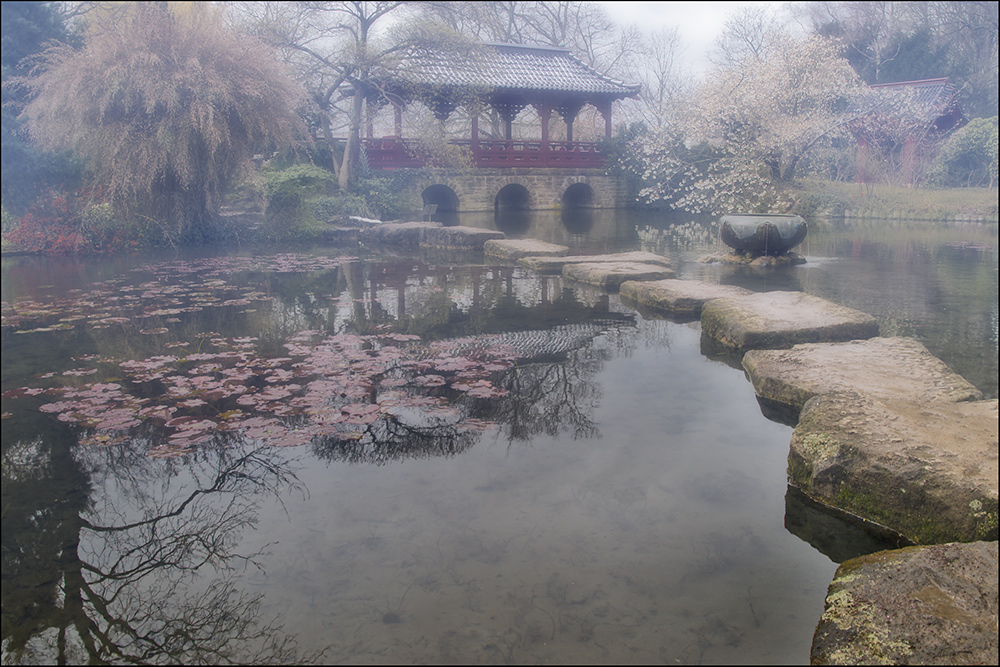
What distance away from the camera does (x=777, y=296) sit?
4.99 metres

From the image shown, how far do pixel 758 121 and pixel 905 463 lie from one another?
666 inches

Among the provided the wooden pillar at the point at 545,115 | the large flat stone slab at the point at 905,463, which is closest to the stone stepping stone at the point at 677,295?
the large flat stone slab at the point at 905,463

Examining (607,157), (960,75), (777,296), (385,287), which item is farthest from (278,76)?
(960,75)

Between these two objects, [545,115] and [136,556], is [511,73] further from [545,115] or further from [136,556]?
[136,556]

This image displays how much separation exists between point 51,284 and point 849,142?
23.3 metres

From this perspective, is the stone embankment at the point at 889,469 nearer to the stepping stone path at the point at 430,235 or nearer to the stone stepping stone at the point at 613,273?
the stone stepping stone at the point at 613,273

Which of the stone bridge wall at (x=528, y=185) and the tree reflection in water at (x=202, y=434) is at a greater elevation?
the stone bridge wall at (x=528, y=185)

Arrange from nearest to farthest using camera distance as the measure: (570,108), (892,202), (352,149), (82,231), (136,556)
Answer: (136,556), (82,231), (352,149), (892,202), (570,108)

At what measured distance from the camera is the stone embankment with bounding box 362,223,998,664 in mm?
1561

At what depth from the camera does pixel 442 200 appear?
2369 cm

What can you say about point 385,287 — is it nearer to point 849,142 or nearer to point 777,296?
point 777,296

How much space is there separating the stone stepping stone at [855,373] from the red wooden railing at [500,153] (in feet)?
54.5

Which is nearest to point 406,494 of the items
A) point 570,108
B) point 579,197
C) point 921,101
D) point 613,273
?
point 613,273

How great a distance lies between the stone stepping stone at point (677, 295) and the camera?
545 centimetres
